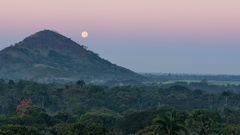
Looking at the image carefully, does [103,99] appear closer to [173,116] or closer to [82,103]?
[82,103]

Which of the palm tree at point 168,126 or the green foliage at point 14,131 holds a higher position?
the palm tree at point 168,126

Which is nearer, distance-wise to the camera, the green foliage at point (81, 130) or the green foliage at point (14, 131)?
the green foliage at point (14, 131)

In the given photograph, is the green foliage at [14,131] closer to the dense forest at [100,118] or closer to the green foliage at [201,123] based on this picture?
the dense forest at [100,118]

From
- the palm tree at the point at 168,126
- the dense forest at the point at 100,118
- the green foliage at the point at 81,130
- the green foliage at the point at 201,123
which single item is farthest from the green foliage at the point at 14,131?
the green foliage at the point at 201,123

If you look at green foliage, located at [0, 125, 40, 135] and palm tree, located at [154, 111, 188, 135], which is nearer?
green foliage, located at [0, 125, 40, 135]

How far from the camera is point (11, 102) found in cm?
17288

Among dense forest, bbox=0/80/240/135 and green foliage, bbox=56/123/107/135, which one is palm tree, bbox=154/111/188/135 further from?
green foliage, bbox=56/123/107/135

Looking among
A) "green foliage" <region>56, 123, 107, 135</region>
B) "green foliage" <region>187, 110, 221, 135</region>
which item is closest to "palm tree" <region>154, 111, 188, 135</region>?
"green foliage" <region>56, 123, 107, 135</region>

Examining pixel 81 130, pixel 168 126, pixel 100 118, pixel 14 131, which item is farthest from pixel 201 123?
pixel 14 131

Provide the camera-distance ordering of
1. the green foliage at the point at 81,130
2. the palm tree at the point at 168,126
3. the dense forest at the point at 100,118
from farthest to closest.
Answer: the green foliage at the point at 81,130
the dense forest at the point at 100,118
the palm tree at the point at 168,126

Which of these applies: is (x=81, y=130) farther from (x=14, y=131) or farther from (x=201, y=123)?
(x=201, y=123)

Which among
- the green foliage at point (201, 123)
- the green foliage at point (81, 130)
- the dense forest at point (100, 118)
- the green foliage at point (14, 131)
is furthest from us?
the green foliage at point (201, 123)

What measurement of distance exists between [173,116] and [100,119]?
145ft

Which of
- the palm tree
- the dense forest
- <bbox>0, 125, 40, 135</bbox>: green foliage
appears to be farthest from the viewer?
the dense forest
